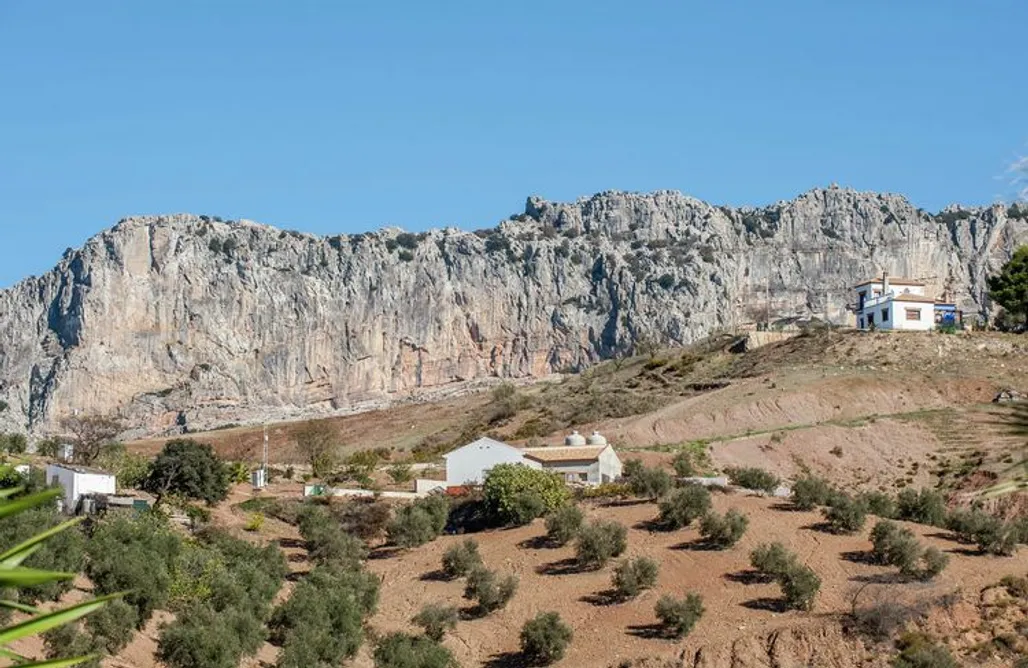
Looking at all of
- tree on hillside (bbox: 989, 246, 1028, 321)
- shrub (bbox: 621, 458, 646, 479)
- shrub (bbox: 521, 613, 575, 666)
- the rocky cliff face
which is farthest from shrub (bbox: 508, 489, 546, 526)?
the rocky cliff face

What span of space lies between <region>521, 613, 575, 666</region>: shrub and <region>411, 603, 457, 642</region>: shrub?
8.21ft

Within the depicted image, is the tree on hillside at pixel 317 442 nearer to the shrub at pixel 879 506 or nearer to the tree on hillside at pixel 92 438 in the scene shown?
the tree on hillside at pixel 92 438

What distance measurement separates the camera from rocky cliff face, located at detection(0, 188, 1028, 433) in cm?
16150

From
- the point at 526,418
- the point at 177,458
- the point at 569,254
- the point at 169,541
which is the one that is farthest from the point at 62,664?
the point at 569,254

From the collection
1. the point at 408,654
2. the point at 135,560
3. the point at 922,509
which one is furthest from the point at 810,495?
the point at 135,560

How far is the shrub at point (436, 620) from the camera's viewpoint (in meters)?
39.4

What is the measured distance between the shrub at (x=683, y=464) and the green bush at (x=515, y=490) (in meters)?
7.43

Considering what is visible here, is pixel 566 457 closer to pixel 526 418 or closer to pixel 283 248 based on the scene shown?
pixel 526 418

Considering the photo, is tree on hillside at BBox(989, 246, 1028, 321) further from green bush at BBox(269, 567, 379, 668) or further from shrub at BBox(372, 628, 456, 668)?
shrub at BBox(372, 628, 456, 668)

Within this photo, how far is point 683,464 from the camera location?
59.7 metres

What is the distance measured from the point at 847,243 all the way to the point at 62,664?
18739 cm

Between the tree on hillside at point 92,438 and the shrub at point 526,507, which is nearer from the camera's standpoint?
the shrub at point 526,507

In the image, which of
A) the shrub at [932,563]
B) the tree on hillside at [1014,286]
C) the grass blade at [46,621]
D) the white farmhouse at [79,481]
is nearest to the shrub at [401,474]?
the white farmhouse at [79,481]

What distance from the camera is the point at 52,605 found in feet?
111
